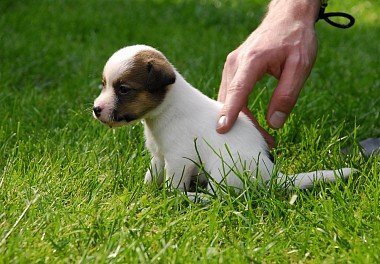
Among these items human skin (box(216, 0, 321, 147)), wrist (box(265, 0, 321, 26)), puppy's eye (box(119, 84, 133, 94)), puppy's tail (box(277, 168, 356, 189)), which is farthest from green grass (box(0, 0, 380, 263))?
wrist (box(265, 0, 321, 26))

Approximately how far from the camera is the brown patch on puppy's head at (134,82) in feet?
13.2

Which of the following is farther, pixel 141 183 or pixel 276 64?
pixel 276 64

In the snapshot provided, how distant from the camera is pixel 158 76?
4027mm

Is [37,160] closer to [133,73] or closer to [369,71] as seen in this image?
[133,73]

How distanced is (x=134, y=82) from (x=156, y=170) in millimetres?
535

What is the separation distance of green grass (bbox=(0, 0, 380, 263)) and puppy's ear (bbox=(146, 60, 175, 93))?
0.54 meters

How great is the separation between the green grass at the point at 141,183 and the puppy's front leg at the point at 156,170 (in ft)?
0.31

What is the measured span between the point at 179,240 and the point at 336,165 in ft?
4.56

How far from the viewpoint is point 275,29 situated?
15.1ft

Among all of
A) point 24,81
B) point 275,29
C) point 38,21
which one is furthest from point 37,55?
point 275,29

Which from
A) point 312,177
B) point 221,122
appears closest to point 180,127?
point 221,122

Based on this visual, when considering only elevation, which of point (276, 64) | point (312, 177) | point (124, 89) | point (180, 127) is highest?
point (124, 89)

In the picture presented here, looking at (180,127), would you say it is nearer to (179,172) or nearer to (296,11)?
(179,172)

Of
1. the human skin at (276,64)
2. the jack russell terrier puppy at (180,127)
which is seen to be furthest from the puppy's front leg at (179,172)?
the human skin at (276,64)
